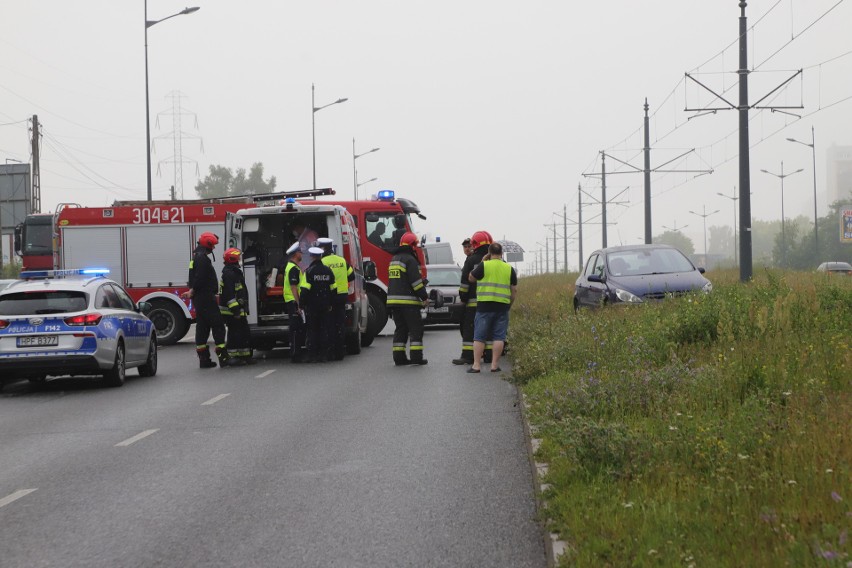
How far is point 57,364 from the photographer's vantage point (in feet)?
46.8

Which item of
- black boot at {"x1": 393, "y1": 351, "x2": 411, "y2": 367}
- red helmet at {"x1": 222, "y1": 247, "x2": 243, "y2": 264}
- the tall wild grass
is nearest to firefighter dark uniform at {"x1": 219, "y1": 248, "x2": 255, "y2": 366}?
red helmet at {"x1": 222, "y1": 247, "x2": 243, "y2": 264}

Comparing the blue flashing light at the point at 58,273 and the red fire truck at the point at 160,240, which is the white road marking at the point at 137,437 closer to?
the blue flashing light at the point at 58,273

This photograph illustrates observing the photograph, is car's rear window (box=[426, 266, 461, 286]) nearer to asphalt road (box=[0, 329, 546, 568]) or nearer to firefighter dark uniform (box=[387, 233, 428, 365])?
firefighter dark uniform (box=[387, 233, 428, 365])

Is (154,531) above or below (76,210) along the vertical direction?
below

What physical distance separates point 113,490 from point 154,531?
138 centimetres

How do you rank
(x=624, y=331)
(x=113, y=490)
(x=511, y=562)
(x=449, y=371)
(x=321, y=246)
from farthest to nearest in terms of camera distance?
(x=321, y=246)
(x=449, y=371)
(x=624, y=331)
(x=113, y=490)
(x=511, y=562)

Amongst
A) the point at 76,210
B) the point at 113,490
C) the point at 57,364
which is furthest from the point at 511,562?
the point at 76,210

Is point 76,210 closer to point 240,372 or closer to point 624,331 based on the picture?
point 240,372

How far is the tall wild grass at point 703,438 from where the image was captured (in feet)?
16.3

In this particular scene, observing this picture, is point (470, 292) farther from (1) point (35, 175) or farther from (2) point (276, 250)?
(1) point (35, 175)

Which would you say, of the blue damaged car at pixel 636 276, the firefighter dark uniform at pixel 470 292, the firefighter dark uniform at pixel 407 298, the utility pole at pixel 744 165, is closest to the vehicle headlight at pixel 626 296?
the blue damaged car at pixel 636 276

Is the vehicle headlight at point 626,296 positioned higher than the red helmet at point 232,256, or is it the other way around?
the red helmet at point 232,256

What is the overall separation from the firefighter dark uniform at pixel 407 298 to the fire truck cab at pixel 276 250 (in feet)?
6.33

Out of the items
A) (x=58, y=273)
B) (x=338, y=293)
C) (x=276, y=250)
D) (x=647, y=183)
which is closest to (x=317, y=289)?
(x=338, y=293)
